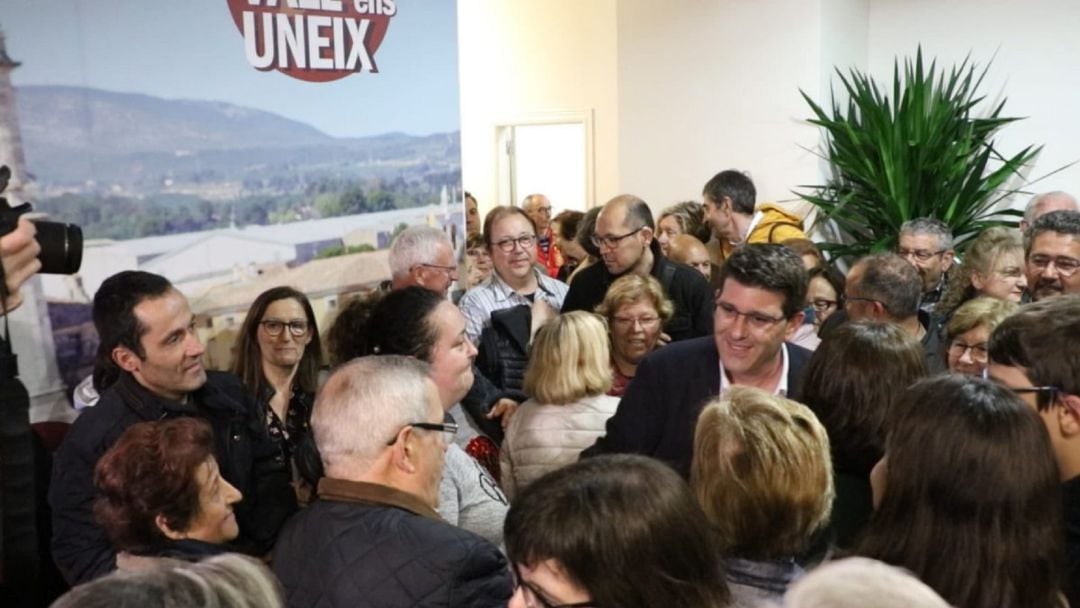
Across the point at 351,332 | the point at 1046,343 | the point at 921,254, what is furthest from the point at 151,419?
the point at 921,254

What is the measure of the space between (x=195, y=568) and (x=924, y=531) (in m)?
1.05

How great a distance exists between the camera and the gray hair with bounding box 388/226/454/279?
403cm

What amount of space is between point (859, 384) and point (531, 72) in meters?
6.55

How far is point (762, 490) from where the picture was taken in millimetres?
1725

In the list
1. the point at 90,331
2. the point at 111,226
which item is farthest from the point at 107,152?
the point at 90,331

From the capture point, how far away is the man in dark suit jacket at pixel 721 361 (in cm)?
251

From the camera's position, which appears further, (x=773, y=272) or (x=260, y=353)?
(x=260, y=353)

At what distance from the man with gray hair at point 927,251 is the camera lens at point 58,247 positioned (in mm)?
3621

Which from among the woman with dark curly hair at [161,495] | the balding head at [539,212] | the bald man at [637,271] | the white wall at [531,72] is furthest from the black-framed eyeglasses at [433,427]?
the white wall at [531,72]

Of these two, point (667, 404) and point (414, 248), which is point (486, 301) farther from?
point (667, 404)

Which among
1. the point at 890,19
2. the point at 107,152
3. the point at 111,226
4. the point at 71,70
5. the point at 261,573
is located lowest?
the point at 261,573

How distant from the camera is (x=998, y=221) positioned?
6.22m

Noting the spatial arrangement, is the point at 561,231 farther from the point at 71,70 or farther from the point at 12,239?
the point at 12,239

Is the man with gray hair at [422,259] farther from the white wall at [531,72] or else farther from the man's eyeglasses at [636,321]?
the white wall at [531,72]
